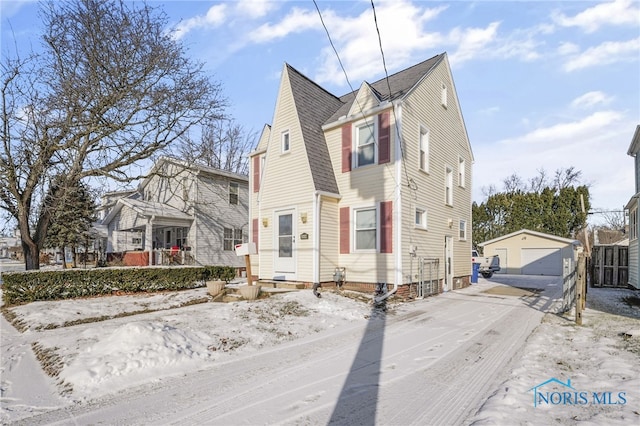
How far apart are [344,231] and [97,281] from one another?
8203mm

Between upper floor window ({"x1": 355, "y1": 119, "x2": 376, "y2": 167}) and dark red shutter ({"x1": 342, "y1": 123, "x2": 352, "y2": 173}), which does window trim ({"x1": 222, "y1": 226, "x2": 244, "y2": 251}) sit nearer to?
dark red shutter ({"x1": 342, "y1": 123, "x2": 352, "y2": 173})

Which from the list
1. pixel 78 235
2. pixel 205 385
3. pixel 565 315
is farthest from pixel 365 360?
pixel 78 235

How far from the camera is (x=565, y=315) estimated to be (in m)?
8.46

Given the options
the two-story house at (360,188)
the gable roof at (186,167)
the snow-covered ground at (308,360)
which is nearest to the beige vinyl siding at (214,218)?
the gable roof at (186,167)

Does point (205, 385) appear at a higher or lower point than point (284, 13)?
lower

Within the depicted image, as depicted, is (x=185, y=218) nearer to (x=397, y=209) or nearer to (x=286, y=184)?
(x=286, y=184)

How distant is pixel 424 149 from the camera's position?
12508mm

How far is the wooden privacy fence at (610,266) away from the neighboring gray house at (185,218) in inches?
722

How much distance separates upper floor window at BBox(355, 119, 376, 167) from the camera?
11.6m

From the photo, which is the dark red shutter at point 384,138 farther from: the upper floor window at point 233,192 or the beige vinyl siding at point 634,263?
the upper floor window at point 233,192

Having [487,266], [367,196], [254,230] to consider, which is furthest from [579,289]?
[487,266]

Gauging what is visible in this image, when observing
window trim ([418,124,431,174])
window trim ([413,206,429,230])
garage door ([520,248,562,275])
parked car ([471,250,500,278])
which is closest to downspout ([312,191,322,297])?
window trim ([413,206,429,230])

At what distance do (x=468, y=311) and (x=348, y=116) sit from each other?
7.29 meters

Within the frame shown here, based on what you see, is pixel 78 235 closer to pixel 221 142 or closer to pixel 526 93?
pixel 221 142
